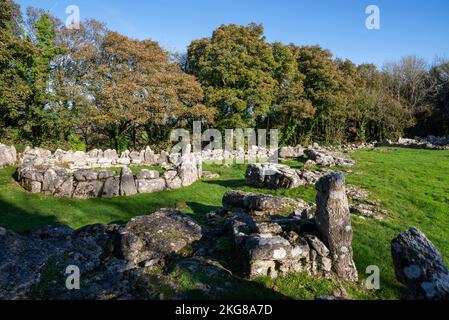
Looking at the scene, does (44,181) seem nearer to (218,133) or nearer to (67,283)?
(67,283)

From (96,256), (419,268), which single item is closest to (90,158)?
(96,256)

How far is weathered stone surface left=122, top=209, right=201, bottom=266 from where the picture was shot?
29.9ft

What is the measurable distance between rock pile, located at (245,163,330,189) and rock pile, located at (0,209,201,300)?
9092mm

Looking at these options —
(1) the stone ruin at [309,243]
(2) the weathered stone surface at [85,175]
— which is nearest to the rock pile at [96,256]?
(1) the stone ruin at [309,243]

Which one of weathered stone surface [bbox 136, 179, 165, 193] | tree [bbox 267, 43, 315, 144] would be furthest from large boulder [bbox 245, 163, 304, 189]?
tree [bbox 267, 43, 315, 144]

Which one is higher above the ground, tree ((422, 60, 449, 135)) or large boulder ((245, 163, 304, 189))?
tree ((422, 60, 449, 135))

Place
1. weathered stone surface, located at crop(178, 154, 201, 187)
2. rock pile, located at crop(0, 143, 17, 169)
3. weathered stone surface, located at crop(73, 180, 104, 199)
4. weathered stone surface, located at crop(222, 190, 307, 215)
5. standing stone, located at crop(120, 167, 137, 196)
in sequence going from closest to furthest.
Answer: weathered stone surface, located at crop(222, 190, 307, 215) → weathered stone surface, located at crop(73, 180, 104, 199) → standing stone, located at crop(120, 167, 137, 196) → weathered stone surface, located at crop(178, 154, 201, 187) → rock pile, located at crop(0, 143, 17, 169)

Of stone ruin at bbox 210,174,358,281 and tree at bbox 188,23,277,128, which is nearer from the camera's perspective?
stone ruin at bbox 210,174,358,281

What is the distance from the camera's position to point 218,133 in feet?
117

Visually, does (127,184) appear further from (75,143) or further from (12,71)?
(12,71)

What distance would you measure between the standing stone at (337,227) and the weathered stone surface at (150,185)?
37.7ft

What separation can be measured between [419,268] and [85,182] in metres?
15.5

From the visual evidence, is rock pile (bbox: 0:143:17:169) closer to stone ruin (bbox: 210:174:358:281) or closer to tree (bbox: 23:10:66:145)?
tree (bbox: 23:10:66:145)
